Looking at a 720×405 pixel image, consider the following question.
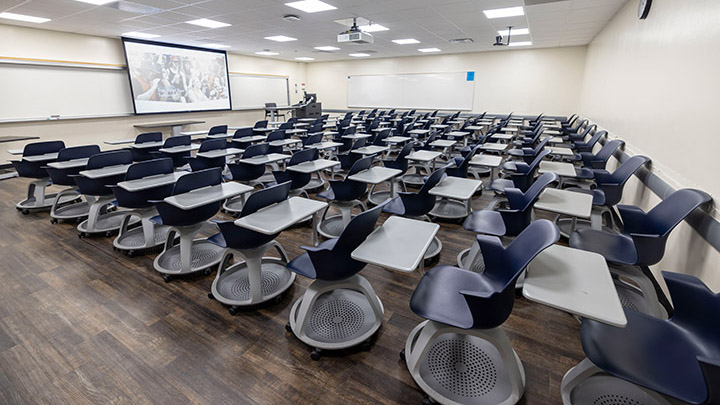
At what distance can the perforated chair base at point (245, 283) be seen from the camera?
105 inches

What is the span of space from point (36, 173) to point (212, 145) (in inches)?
91.0

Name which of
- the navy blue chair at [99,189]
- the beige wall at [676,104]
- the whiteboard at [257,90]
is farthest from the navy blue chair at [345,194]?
the whiteboard at [257,90]

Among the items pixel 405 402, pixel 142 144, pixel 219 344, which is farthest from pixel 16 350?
pixel 142 144

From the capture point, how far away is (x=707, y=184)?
7.66 feet

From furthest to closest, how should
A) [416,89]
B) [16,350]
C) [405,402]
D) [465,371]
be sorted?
1. [416,89]
2. [16,350]
3. [465,371]
4. [405,402]

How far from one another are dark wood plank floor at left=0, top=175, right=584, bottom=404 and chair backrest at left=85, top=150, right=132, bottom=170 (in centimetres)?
120

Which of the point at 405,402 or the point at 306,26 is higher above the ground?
the point at 306,26

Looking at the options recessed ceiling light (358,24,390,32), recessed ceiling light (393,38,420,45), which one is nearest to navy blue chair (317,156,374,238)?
recessed ceiling light (358,24,390,32)

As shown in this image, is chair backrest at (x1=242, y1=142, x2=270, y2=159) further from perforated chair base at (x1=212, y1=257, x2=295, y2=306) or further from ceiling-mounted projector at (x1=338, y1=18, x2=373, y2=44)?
ceiling-mounted projector at (x1=338, y1=18, x2=373, y2=44)

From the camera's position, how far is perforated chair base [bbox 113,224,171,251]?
353 centimetres

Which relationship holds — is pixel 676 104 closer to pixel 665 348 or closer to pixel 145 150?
pixel 665 348

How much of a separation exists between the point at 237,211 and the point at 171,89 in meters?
8.01

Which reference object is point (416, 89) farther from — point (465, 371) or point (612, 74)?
point (465, 371)

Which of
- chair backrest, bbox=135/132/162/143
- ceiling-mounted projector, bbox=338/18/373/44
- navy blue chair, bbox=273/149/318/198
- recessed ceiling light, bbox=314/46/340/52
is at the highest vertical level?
recessed ceiling light, bbox=314/46/340/52
